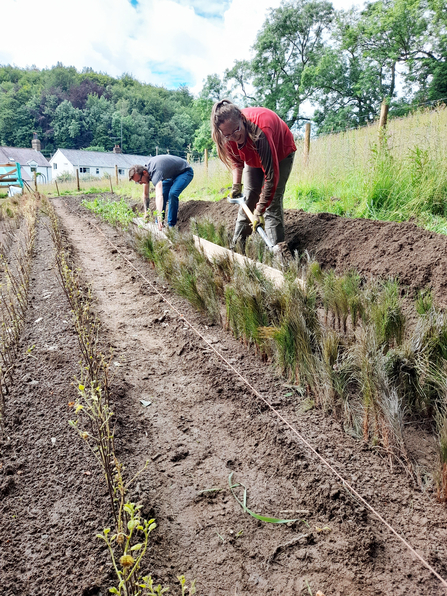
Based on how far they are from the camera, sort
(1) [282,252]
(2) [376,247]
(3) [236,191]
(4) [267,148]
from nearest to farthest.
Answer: (4) [267,148] → (2) [376,247] → (1) [282,252] → (3) [236,191]

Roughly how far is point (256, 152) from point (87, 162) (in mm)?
48356

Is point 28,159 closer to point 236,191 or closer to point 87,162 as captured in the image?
point 87,162

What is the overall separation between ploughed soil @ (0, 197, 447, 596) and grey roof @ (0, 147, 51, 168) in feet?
170

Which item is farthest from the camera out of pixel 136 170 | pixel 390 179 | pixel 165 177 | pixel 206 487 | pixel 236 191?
pixel 165 177

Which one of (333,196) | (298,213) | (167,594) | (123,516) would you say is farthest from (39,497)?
(333,196)

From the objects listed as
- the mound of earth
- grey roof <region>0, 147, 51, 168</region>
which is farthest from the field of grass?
grey roof <region>0, 147, 51, 168</region>

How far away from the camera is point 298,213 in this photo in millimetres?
4652

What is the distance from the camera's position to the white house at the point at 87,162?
44.2 metres

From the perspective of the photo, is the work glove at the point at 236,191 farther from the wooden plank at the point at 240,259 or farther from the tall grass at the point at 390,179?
the tall grass at the point at 390,179

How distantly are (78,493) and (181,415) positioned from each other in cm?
65

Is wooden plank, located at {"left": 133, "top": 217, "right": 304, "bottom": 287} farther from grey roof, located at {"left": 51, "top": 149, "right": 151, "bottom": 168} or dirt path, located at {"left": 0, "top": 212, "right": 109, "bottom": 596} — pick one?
grey roof, located at {"left": 51, "top": 149, "right": 151, "bottom": 168}

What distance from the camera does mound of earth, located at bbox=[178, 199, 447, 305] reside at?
9.23 feet

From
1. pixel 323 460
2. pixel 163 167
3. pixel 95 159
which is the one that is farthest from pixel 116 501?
pixel 95 159

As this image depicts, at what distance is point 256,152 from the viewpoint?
10.5 feet
